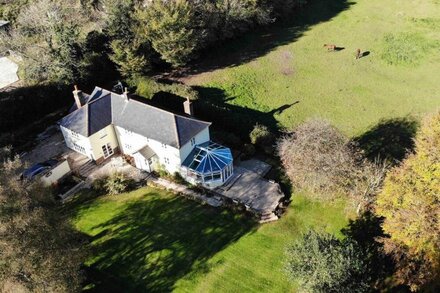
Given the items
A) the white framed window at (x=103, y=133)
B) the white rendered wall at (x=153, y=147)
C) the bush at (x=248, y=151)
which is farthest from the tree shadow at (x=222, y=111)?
the white framed window at (x=103, y=133)

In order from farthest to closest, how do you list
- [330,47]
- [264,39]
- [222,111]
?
[264,39] < [330,47] < [222,111]

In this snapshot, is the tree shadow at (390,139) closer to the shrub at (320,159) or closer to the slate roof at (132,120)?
the shrub at (320,159)

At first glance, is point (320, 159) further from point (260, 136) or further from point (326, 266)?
point (326, 266)

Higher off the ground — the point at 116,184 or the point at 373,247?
the point at 116,184

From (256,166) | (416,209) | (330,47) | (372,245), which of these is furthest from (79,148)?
(330,47)

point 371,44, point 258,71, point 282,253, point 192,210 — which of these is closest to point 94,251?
point 192,210
